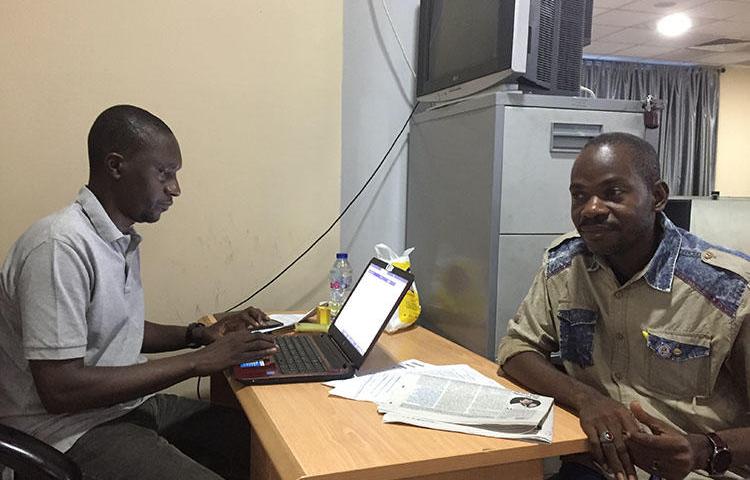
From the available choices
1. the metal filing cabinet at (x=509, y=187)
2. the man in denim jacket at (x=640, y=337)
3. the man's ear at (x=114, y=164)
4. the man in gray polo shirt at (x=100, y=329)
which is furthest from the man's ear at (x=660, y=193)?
the man's ear at (x=114, y=164)

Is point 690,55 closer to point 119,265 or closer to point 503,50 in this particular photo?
point 503,50

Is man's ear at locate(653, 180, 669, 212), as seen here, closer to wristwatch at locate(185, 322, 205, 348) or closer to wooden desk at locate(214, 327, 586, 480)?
wooden desk at locate(214, 327, 586, 480)

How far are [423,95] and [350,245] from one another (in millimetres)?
648

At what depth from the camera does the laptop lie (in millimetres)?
1338

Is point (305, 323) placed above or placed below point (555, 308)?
below

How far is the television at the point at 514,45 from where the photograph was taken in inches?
64.7

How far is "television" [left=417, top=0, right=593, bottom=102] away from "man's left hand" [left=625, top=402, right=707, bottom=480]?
1.01 metres

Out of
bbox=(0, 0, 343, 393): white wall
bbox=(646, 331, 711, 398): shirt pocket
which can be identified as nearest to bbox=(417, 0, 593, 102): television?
bbox=(0, 0, 343, 393): white wall

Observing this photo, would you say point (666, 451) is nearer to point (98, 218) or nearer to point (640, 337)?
point (640, 337)

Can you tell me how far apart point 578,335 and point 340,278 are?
1.01 meters

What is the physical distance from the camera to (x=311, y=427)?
108 cm

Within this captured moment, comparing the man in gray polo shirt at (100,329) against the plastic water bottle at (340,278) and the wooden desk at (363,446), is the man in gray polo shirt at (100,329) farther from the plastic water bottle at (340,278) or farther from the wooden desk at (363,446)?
the plastic water bottle at (340,278)

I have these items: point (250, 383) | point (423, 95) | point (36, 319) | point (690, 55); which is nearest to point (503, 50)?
point (423, 95)

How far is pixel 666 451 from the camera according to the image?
1.03 metres
